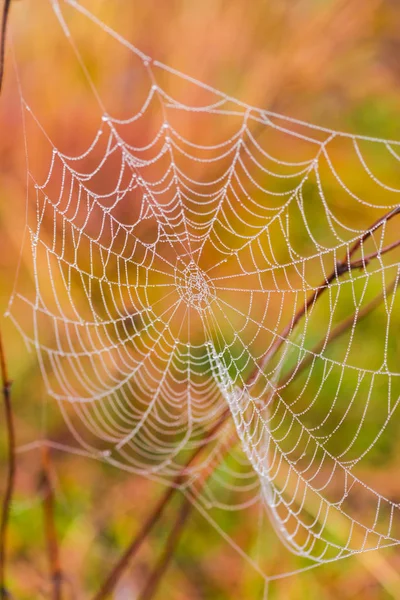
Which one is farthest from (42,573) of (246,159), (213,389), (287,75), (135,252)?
(287,75)

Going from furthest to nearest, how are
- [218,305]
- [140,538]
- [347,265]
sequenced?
[218,305] < [140,538] < [347,265]

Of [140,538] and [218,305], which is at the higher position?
[218,305]

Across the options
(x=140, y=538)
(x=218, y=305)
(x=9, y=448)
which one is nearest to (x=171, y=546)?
(x=140, y=538)

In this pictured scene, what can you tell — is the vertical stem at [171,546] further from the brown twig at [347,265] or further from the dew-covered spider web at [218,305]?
the brown twig at [347,265]

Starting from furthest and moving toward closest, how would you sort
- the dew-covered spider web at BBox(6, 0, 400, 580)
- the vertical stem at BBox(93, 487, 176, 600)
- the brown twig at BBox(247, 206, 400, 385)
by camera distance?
1. the dew-covered spider web at BBox(6, 0, 400, 580)
2. the vertical stem at BBox(93, 487, 176, 600)
3. the brown twig at BBox(247, 206, 400, 385)

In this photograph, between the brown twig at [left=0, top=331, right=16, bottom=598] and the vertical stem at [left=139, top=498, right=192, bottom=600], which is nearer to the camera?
the brown twig at [left=0, top=331, right=16, bottom=598]

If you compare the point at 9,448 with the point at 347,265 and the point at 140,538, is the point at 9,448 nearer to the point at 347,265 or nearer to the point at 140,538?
the point at 140,538

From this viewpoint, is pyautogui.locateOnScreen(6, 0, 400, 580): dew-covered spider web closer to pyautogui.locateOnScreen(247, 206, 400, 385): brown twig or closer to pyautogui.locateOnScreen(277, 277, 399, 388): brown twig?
pyautogui.locateOnScreen(277, 277, 399, 388): brown twig

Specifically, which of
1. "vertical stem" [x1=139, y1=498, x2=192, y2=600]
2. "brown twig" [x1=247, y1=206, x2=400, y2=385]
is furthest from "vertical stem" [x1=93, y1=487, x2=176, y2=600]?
"brown twig" [x1=247, y1=206, x2=400, y2=385]

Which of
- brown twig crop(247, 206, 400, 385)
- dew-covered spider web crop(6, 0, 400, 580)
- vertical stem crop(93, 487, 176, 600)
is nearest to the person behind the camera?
brown twig crop(247, 206, 400, 385)
